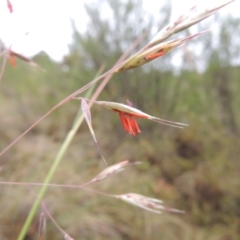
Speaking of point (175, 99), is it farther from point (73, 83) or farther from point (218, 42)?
point (73, 83)

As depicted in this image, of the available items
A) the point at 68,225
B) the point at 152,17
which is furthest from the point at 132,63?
the point at 152,17

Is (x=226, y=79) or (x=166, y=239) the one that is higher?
(x=166, y=239)

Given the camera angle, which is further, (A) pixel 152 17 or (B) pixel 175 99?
(B) pixel 175 99

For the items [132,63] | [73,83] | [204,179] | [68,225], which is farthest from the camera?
[73,83]

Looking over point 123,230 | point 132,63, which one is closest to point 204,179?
point 123,230

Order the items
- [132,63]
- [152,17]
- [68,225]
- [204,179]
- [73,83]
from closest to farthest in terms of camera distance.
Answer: [132,63], [68,225], [204,179], [152,17], [73,83]

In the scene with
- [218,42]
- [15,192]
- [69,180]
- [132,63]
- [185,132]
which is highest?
[132,63]
